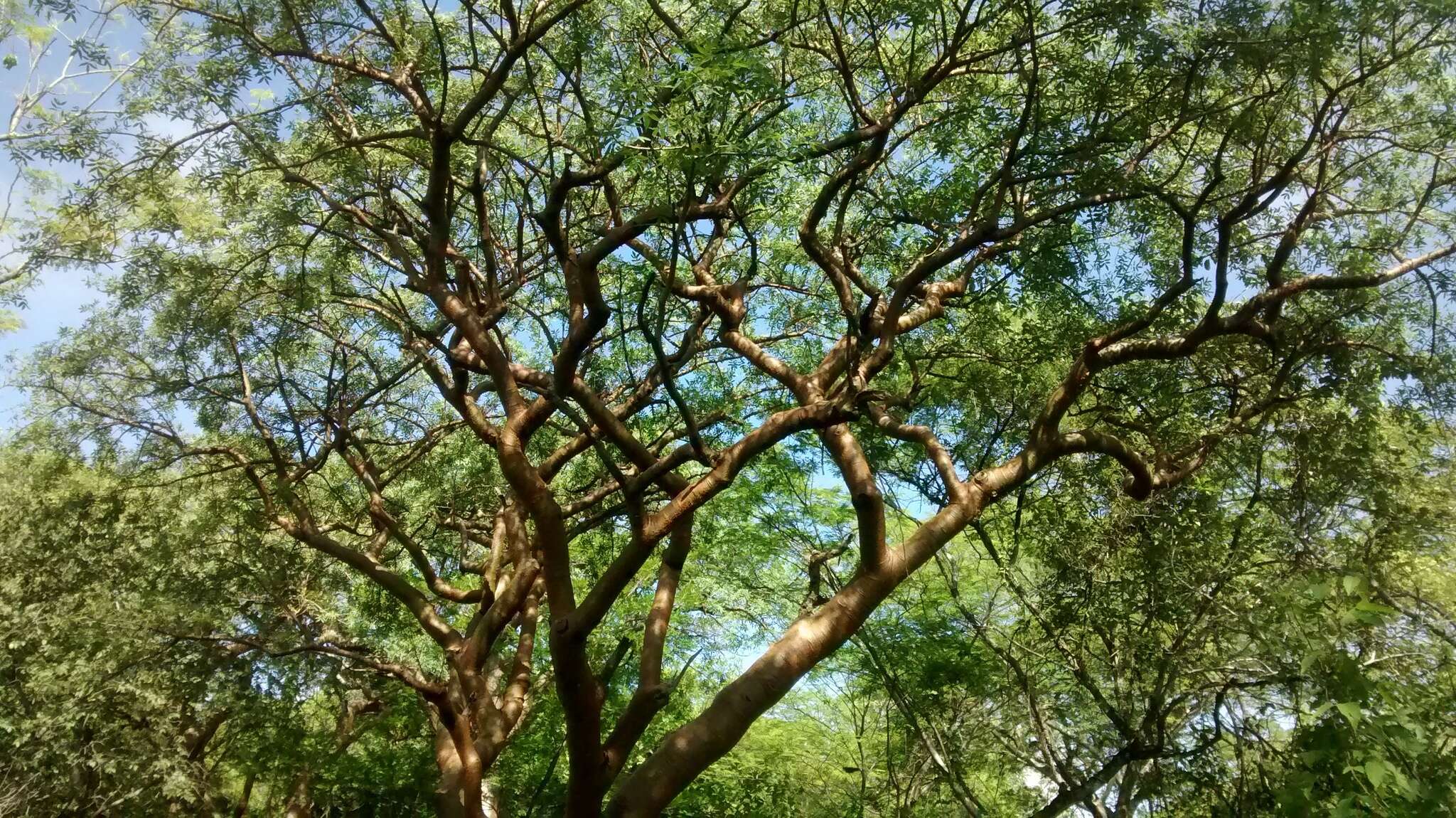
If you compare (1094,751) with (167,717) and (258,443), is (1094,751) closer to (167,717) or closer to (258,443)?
(258,443)

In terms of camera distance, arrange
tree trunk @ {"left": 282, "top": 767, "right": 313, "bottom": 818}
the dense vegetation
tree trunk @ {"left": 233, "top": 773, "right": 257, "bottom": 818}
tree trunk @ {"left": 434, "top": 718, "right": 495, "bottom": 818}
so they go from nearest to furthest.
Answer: the dense vegetation
tree trunk @ {"left": 434, "top": 718, "right": 495, "bottom": 818}
tree trunk @ {"left": 282, "top": 767, "right": 313, "bottom": 818}
tree trunk @ {"left": 233, "top": 773, "right": 257, "bottom": 818}

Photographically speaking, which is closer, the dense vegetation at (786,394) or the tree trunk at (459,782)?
the dense vegetation at (786,394)

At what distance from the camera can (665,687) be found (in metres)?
4.11

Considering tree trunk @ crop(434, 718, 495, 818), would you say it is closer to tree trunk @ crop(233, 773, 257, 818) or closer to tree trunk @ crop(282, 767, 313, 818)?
tree trunk @ crop(282, 767, 313, 818)

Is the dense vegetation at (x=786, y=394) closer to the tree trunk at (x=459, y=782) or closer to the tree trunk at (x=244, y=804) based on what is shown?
the tree trunk at (x=459, y=782)

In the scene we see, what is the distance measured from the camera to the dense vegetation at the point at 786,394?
446 centimetres

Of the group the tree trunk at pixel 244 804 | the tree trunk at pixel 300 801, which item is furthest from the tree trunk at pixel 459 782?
the tree trunk at pixel 244 804

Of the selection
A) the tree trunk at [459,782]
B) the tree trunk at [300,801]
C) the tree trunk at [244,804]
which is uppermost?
the tree trunk at [244,804]

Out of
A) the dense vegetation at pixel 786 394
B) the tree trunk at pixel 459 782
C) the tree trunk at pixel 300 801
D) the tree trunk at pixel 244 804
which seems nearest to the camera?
the dense vegetation at pixel 786 394

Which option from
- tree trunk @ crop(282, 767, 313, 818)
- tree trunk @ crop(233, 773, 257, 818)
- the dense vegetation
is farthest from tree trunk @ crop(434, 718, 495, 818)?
tree trunk @ crop(233, 773, 257, 818)

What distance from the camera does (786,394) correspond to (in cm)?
785

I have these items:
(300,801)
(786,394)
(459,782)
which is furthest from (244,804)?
(786,394)

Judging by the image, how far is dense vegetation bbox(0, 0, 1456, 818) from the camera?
4.46 m

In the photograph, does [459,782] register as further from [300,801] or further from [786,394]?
[300,801]
